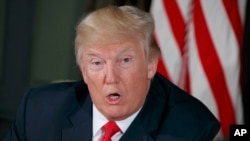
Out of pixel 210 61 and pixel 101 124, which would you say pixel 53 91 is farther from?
pixel 210 61

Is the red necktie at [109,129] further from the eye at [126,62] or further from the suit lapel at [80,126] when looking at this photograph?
the eye at [126,62]

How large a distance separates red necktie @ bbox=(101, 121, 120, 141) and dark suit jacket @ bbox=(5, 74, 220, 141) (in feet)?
0.10

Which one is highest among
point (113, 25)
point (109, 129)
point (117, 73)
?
point (113, 25)

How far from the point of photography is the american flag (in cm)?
207

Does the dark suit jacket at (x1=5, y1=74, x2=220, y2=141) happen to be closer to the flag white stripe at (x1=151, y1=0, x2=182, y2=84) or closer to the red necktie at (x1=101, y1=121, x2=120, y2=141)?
the red necktie at (x1=101, y1=121, x2=120, y2=141)

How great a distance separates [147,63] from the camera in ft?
4.29

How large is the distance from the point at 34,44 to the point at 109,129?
183cm

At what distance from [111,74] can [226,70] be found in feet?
3.04

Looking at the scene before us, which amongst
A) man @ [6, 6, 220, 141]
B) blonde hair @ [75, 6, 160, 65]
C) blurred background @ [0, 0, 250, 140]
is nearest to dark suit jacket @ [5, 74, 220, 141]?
man @ [6, 6, 220, 141]

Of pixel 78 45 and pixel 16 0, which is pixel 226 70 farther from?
pixel 16 0

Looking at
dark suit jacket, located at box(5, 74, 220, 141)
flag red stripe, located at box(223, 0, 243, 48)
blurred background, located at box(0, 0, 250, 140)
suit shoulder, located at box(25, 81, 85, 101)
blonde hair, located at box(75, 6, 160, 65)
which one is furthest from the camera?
blurred background, located at box(0, 0, 250, 140)

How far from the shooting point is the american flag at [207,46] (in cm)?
207

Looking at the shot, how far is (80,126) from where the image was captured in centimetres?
142

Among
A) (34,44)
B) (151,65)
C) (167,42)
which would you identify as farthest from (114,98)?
(34,44)
